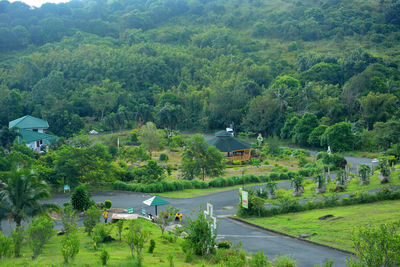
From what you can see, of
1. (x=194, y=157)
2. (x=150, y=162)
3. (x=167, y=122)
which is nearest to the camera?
(x=150, y=162)

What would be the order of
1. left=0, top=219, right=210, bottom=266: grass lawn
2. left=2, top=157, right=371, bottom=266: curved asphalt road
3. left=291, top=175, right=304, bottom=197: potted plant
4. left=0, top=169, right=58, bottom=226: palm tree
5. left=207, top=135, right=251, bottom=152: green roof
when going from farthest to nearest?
1. left=207, top=135, right=251, bottom=152: green roof
2. left=291, top=175, right=304, bottom=197: potted plant
3. left=0, top=169, right=58, bottom=226: palm tree
4. left=2, top=157, right=371, bottom=266: curved asphalt road
5. left=0, top=219, right=210, bottom=266: grass lawn

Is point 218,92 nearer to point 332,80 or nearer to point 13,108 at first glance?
point 332,80

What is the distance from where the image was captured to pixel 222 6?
139 meters

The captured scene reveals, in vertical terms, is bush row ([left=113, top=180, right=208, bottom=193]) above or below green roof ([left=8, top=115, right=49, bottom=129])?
below

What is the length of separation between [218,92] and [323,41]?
51.3m

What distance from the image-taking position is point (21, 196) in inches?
671

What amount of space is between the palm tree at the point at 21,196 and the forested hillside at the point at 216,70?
37.5 meters

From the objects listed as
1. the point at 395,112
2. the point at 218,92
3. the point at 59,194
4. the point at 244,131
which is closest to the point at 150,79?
the point at 218,92

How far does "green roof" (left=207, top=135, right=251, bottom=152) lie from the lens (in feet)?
144

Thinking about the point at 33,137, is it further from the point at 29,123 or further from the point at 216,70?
the point at 216,70

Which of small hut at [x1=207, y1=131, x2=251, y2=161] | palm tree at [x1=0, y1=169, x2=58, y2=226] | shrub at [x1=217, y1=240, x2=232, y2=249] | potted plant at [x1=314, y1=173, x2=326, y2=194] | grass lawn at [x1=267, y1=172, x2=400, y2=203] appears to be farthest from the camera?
small hut at [x1=207, y1=131, x2=251, y2=161]

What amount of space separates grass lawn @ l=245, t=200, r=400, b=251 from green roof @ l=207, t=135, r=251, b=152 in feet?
72.2

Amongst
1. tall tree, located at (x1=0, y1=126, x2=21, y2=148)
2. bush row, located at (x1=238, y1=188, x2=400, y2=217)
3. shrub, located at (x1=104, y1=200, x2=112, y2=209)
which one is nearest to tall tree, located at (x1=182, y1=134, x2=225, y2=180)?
shrub, located at (x1=104, y1=200, x2=112, y2=209)

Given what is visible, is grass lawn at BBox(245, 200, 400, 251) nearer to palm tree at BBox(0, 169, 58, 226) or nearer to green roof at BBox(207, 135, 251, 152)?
palm tree at BBox(0, 169, 58, 226)
